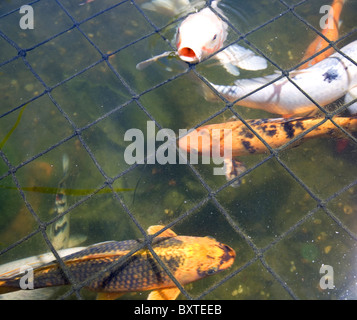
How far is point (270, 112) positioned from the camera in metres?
2.92

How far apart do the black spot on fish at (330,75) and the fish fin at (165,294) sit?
200cm

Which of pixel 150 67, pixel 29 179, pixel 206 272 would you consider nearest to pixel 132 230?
pixel 206 272

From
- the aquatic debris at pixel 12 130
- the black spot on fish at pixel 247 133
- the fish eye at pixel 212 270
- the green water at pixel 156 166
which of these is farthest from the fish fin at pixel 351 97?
the aquatic debris at pixel 12 130

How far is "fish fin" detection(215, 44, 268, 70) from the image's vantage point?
10.2 feet

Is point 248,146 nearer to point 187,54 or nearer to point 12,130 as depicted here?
point 187,54

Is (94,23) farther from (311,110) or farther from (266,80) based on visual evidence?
(311,110)

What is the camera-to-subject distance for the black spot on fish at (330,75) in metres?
2.77

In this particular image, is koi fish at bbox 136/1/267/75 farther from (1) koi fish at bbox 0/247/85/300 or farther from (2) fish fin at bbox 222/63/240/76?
(1) koi fish at bbox 0/247/85/300

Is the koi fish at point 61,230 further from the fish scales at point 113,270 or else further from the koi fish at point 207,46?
the koi fish at point 207,46

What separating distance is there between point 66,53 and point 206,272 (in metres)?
2.42

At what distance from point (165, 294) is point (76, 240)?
0.80 meters

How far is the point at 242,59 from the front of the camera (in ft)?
10.3

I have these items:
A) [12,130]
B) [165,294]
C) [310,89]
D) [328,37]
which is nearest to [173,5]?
[328,37]

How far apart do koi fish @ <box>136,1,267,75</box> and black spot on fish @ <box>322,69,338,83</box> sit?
55 centimetres
